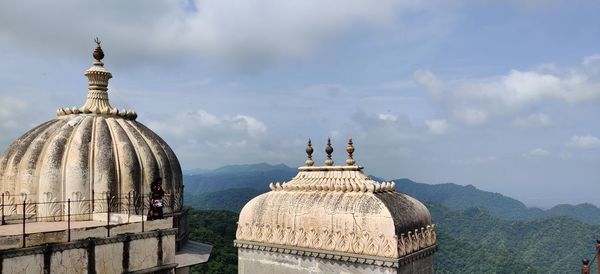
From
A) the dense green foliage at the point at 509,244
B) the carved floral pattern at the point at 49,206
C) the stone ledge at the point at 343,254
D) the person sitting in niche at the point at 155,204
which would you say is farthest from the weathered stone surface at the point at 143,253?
the dense green foliage at the point at 509,244

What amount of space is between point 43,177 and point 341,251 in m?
8.52

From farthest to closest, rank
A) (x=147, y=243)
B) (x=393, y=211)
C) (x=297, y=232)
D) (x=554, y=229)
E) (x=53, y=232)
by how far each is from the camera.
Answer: (x=554, y=229) → (x=297, y=232) → (x=393, y=211) → (x=147, y=243) → (x=53, y=232)

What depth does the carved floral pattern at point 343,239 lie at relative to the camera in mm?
12508

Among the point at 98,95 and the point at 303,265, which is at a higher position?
the point at 98,95

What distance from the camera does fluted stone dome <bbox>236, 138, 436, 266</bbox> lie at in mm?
12703

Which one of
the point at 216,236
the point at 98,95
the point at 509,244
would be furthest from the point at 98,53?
the point at 509,244

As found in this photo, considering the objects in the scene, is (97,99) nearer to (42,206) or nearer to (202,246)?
(42,206)

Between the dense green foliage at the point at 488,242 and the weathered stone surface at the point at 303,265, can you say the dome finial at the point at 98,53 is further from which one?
the dense green foliage at the point at 488,242

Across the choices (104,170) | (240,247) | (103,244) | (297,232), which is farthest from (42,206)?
(297,232)

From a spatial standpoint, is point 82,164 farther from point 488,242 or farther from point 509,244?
point 488,242

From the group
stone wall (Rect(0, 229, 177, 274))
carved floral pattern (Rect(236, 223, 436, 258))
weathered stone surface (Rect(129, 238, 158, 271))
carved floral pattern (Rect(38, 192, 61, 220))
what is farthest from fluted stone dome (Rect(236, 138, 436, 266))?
carved floral pattern (Rect(38, 192, 61, 220))

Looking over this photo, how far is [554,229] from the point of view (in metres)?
135

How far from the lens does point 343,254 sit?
42.8 ft

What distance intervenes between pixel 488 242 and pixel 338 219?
5460 inches
